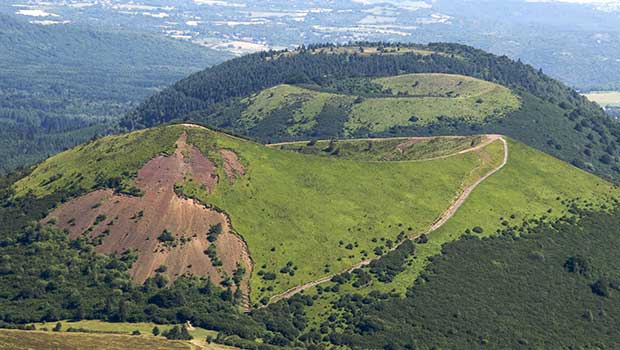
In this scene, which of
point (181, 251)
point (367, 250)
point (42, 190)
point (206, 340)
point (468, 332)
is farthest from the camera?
point (42, 190)

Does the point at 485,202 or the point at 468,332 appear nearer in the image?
the point at 468,332

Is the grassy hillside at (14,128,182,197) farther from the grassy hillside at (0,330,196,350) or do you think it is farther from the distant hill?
the grassy hillside at (0,330,196,350)

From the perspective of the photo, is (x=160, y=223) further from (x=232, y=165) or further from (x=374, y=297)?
(x=374, y=297)

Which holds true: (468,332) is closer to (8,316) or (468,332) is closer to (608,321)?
(608,321)

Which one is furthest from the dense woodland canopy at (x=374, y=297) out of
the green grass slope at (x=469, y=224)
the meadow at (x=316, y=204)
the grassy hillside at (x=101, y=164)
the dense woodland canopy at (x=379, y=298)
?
the meadow at (x=316, y=204)

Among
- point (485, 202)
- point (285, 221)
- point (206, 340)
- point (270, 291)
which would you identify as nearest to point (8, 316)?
point (206, 340)

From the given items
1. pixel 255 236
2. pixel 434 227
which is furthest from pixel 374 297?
pixel 434 227

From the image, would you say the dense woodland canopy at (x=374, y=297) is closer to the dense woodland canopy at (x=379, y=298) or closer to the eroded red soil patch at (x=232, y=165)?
the dense woodland canopy at (x=379, y=298)

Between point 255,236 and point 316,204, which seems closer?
point 255,236

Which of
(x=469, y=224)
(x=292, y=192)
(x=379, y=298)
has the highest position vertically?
(x=292, y=192)
